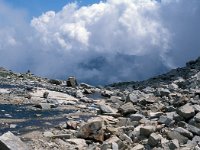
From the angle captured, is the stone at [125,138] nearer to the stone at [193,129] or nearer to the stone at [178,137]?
the stone at [178,137]

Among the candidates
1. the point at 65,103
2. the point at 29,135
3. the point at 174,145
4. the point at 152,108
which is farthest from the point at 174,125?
the point at 65,103

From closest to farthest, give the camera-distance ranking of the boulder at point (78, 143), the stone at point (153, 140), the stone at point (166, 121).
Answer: the stone at point (153, 140)
the boulder at point (78, 143)
the stone at point (166, 121)

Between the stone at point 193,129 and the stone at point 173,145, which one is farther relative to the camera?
the stone at point 193,129

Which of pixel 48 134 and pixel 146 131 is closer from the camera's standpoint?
pixel 146 131

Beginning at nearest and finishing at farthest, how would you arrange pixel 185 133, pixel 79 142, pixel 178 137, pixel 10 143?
1. pixel 10 143
2. pixel 178 137
3. pixel 185 133
4. pixel 79 142

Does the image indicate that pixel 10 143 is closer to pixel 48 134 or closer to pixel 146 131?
pixel 48 134

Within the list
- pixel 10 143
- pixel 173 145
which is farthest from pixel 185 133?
pixel 10 143

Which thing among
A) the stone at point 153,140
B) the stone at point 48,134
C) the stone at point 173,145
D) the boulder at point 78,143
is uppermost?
the stone at point 48,134

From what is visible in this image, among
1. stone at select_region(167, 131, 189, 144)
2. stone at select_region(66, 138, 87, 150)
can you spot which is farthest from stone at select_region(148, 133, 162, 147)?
stone at select_region(66, 138, 87, 150)

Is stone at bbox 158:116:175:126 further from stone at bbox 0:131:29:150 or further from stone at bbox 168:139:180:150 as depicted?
stone at bbox 0:131:29:150

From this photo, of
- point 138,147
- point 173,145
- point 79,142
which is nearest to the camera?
point 173,145

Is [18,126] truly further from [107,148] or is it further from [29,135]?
[107,148]

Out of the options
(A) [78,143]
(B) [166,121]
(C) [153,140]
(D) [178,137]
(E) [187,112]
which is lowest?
(C) [153,140]

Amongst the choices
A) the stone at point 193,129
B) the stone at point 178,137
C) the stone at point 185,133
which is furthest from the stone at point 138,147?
the stone at point 193,129
